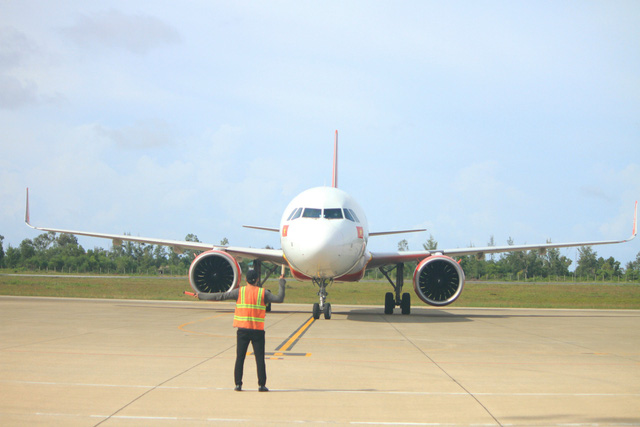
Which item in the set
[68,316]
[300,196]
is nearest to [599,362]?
[300,196]

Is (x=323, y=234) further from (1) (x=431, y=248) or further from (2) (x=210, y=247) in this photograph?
(1) (x=431, y=248)

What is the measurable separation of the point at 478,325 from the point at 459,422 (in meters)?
12.2

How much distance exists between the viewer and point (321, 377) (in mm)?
8078

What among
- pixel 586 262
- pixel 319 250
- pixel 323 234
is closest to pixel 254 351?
pixel 319 250

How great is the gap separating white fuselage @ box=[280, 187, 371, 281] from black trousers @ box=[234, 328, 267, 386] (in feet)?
29.1

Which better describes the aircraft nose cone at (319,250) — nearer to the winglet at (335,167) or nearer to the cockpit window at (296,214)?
the cockpit window at (296,214)

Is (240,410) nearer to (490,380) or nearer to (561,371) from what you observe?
(490,380)

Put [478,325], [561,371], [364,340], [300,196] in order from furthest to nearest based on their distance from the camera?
[300,196], [478,325], [364,340], [561,371]

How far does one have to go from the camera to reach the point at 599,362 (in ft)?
32.6

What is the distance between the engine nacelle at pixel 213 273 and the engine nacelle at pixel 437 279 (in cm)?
606

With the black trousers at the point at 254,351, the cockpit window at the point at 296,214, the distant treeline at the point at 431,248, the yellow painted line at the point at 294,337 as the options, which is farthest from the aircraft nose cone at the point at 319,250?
the distant treeline at the point at 431,248

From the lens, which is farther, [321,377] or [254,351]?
[321,377]

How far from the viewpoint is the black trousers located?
712cm

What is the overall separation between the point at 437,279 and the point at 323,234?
5.60m
